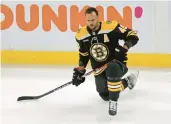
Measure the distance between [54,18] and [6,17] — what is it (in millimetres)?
492

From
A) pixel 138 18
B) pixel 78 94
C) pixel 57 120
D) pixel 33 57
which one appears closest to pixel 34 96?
pixel 78 94

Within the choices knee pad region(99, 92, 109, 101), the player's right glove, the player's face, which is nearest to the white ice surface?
knee pad region(99, 92, 109, 101)

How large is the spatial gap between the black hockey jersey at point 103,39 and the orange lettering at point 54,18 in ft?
4.53

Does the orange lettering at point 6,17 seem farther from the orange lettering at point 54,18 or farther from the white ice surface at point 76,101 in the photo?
the white ice surface at point 76,101

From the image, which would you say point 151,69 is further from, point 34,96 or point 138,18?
point 34,96

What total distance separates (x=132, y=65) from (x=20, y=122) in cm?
167

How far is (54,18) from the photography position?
3.70m

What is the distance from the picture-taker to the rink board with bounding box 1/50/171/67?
11.2ft

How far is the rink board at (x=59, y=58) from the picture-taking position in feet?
11.2

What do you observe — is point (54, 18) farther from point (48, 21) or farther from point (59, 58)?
point (59, 58)

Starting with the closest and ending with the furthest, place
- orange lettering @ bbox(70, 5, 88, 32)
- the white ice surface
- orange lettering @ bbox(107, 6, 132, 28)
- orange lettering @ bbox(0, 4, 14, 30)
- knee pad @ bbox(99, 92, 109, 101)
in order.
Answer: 1. the white ice surface
2. knee pad @ bbox(99, 92, 109, 101)
3. orange lettering @ bbox(107, 6, 132, 28)
4. orange lettering @ bbox(70, 5, 88, 32)
5. orange lettering @ bbox(0, 4, 14, 30)

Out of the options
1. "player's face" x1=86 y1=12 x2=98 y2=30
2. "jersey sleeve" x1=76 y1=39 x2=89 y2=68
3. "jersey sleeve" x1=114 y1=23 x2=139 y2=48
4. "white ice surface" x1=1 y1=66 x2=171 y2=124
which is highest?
"player's face" x1=86 y1=12 x2=98 y2=30

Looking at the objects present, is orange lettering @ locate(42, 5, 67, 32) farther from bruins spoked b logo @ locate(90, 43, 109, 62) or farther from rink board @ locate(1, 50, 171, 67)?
bruins spoked b logo @ locate(90, 43, 109, 62)

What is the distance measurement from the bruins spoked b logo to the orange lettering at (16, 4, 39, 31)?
60.4 inches
